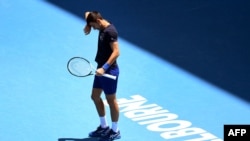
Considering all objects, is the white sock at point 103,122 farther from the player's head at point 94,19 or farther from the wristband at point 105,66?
the player's head at point 94,19

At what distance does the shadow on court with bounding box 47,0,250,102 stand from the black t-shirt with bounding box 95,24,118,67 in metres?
3.07

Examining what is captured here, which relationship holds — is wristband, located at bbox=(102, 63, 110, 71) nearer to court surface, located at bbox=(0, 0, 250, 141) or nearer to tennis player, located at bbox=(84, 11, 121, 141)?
tennis player, located at bbox=(84, 11, 121, 141)

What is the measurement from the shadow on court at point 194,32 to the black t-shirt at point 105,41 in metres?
3.07

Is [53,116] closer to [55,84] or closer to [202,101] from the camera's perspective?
[55,84]

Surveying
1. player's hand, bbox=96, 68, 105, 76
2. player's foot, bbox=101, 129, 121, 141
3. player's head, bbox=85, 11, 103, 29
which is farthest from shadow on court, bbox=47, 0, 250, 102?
player's head, bbox=85, 11, 103, 29

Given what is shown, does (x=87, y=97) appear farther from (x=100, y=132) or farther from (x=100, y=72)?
(x=100, y=72)

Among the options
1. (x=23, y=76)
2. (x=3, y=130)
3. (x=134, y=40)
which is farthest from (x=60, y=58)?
(x=3, y=130)

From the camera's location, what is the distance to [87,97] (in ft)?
31.9

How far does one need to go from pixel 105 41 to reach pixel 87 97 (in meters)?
2.30

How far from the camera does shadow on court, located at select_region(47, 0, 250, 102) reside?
10.7m

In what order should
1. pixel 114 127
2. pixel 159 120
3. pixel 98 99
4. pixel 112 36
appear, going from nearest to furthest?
pixel 112 36
pixel 98 99
pixel 114 127
pixel 159 120

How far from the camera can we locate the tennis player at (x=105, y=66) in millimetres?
7574

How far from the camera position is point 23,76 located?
10.5 metres

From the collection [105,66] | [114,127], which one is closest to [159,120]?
[114,127]
